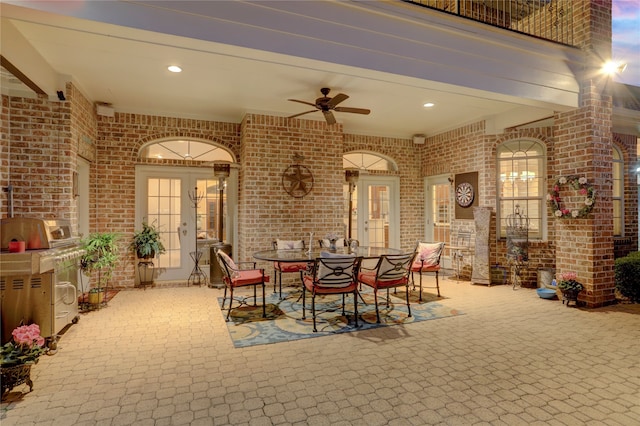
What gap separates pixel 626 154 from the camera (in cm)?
681

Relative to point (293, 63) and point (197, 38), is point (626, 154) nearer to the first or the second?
point (293, 63)

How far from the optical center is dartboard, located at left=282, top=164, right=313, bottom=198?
20.2 ft

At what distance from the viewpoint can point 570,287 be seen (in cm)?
461

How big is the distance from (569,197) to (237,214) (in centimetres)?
558

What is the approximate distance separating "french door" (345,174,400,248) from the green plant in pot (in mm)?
3997

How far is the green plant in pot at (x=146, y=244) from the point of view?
5.58 meters

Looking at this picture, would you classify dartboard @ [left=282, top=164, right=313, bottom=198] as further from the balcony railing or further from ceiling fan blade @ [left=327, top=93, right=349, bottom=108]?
the balcony railing

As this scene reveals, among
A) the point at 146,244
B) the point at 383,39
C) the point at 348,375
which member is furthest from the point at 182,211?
the point at 348,375

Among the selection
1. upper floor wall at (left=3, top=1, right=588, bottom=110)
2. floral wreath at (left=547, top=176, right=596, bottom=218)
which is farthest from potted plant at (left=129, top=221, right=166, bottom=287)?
floral wreath at (left=547, top=176, right=596, bottom=218)

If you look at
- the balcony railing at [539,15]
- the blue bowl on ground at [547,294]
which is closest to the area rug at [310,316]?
the blue bowl on ground at [547,294]

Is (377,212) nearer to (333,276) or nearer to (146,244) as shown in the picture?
(333,276)

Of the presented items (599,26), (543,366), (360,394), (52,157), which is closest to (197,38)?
(52,157)

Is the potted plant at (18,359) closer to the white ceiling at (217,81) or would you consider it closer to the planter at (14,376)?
the planter at (14,376)

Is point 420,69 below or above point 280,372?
above
